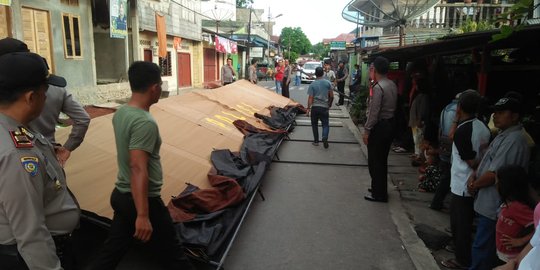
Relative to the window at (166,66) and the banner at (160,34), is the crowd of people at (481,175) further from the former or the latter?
the window at (166,66)

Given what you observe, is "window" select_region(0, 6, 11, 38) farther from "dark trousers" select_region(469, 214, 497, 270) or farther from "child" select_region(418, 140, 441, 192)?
"dark trousers" select_region(469, 214, 497, 270)

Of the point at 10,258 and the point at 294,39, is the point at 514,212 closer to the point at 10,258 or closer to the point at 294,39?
the point at 10,258

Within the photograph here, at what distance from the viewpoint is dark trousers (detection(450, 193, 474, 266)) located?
3561 millimetres

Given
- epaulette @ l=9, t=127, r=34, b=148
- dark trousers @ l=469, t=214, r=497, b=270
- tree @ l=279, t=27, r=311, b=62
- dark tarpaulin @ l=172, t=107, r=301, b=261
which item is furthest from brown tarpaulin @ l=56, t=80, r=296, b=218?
tree @ l=279, t=27, r=311, b=62

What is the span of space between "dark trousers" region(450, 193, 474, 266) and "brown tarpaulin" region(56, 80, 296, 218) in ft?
8.76

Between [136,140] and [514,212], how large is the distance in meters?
2.51

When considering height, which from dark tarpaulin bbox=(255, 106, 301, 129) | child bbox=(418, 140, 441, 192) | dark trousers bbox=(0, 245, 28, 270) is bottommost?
child bbox=(418, 140, 441, 192)

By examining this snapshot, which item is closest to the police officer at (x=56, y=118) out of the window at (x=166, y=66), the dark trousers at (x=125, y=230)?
the dark trousers at (x=125, y=230)

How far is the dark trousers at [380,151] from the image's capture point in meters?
5.23

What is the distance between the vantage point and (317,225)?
4617 millimetres

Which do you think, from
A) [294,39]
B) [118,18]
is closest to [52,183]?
[118,18]

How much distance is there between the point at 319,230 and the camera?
14.7 ft

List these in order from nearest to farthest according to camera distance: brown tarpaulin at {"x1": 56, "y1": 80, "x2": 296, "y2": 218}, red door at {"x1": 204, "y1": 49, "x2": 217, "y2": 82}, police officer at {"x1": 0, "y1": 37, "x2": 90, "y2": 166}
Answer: police officer at {"x1": 0, "y1": 37, "x2": 90, "y2": 166} → brown tarpaulin at {"x1": 56, "y1": 80, "x2": 296, "y2": 218} → red door at {"x1": 204, "y1": 49, "x2": 217, "y2": 82}

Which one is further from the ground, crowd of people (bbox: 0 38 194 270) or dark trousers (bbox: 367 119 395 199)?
crowd of people (bbox: 0 38 194 270)
